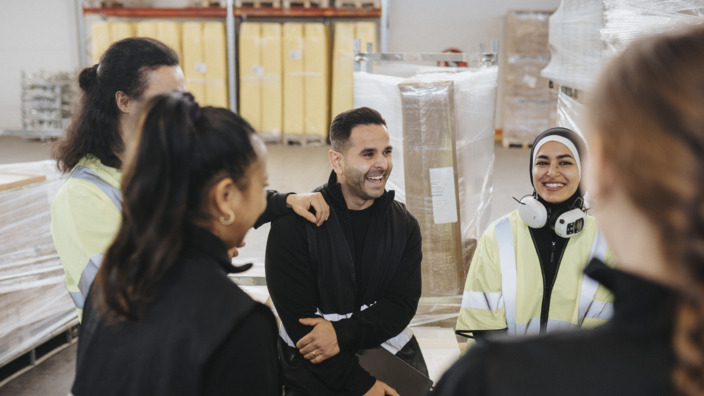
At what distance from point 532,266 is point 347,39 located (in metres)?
8.60

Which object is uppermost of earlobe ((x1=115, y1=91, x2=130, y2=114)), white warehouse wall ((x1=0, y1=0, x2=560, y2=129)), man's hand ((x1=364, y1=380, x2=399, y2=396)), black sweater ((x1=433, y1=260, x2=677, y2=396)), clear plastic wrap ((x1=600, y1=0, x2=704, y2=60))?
white warehouse wall ((x1=0, y1=0, x2=560, y2=129))

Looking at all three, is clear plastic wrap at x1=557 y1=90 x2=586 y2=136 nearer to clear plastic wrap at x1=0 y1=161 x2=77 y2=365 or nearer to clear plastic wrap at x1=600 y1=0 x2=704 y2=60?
clear plastic wrap at x1=600 y1=0 x2=704 y2=60

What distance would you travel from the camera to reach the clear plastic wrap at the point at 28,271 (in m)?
3.62

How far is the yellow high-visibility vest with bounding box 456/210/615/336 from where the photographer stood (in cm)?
247

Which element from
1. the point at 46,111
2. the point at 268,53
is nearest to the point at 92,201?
the point at 268,53

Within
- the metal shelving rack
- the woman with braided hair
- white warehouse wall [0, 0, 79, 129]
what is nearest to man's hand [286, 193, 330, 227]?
the woman with braided hair

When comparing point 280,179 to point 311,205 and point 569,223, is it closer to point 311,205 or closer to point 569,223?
point 311,205

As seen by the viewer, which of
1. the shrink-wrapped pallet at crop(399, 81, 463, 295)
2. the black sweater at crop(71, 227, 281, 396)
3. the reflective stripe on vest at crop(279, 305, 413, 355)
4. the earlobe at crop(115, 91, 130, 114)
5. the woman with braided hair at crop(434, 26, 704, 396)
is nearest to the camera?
the woman with braided hair at crop(434, 26, 704, 396)

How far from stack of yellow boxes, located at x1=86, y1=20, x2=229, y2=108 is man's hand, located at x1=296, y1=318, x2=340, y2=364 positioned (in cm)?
853

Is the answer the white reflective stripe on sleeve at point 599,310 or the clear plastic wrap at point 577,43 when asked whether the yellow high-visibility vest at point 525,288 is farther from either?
the clear plastic wrap at point 577,43

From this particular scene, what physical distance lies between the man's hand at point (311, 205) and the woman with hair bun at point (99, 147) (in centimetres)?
77

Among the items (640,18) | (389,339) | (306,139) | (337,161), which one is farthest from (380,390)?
(306,139)

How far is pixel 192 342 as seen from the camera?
1089 mm

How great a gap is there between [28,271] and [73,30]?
32.9ft
